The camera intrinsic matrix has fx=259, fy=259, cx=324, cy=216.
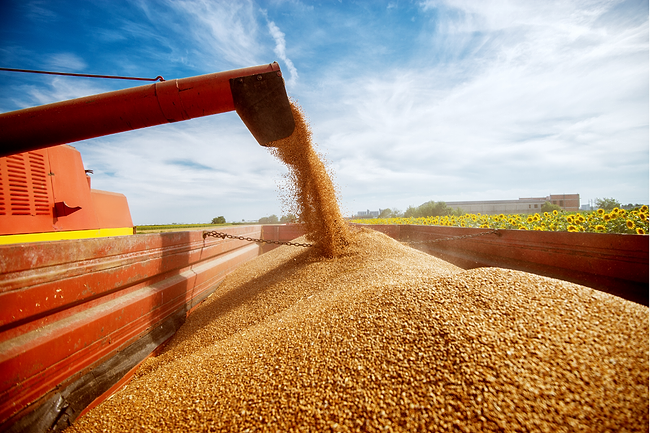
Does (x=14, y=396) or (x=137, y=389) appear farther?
(x=137, y=389)

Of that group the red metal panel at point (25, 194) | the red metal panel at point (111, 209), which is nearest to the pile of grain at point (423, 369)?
the red metal panel at point (25, 194)

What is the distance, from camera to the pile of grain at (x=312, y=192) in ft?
11.6

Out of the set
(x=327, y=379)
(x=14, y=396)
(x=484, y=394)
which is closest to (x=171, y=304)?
(x=14, y=396)

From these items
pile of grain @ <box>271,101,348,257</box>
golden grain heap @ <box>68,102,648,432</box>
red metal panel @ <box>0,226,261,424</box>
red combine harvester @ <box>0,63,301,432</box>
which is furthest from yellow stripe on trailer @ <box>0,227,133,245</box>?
pile of grain @ <box>271,101,348,257</box>

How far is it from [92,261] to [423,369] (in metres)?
2.29

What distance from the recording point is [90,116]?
1.94 m

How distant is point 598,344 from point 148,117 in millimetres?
3281

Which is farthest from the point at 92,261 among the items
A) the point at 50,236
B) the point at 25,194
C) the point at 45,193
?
the point at 45,193

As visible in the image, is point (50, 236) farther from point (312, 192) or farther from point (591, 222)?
point (591, 222)

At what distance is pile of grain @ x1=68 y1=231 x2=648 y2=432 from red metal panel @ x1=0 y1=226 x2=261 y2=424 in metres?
0.37

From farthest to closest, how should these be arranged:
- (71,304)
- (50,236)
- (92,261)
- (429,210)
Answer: (429,210) → (50,236) → (92,261) → (71,304)

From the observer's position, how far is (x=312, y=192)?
3.84m

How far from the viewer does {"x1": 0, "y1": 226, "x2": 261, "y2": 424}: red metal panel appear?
1.35m

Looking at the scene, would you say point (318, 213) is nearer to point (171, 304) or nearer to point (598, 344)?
point (171, 304)
